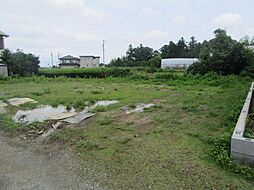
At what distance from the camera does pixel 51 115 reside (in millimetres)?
5754

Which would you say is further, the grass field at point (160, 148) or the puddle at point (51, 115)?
the puddle at point (51, 115)

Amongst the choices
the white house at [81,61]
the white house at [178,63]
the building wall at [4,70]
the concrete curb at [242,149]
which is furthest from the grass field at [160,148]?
the white house at [81,61]

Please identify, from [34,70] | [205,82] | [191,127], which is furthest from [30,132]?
[34,70]

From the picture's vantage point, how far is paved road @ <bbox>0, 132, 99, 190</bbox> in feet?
8.24

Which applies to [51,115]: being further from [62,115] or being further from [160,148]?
[160,148]

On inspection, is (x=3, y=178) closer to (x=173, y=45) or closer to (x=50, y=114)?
(x=50, y=114)

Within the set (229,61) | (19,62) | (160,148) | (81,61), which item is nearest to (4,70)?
(19,62)

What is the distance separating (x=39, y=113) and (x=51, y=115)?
1.76 feet

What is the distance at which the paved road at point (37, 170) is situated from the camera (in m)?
2.51

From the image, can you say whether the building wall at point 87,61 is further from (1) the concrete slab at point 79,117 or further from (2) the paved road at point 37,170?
(2) the paved road at point 37,170

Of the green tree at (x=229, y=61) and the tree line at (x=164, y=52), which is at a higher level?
the tree line at (x=164, y=52)

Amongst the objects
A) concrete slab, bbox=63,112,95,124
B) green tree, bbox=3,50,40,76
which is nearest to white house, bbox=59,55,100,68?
green tree, bbox=3,50,40,76

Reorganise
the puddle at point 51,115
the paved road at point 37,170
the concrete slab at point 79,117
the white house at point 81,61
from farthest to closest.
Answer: the white house at point 81,61 < the puddle at point 51,115 < the concrete slab at point 79,117 < the paved road at point 37,170

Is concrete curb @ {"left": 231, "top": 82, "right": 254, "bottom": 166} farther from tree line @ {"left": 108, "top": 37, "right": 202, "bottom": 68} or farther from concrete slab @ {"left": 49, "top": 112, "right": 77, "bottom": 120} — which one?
tree line @ {"left": 108, "top": 37, "right": 202, "bottom": 68}
